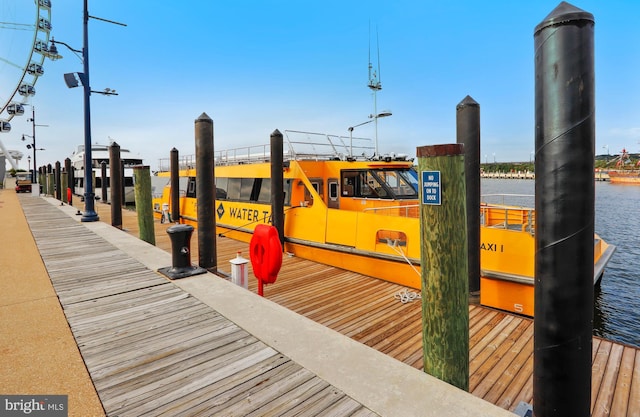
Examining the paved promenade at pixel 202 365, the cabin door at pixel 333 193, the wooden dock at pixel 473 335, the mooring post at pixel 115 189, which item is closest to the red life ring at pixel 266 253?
the paved promenade at pixel 202 365

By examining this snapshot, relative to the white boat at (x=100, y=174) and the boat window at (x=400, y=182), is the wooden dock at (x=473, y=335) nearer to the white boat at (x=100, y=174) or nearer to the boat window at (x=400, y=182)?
the boat window at (x=400, y=182)

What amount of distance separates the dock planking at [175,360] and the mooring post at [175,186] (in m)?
11.4

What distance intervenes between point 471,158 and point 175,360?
16.9ft

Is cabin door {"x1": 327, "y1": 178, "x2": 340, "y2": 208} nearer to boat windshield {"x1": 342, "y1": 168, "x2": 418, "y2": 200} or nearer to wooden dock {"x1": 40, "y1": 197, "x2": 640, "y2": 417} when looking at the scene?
boat windshield {"x1": 342, "y1": 168, "x2": 418, "y2": 200}

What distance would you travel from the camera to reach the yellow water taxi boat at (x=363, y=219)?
615cm

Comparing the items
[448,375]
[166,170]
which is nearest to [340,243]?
[448,375]

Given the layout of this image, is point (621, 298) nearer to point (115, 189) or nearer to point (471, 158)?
point (471, 158)

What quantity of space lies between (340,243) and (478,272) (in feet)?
11.4

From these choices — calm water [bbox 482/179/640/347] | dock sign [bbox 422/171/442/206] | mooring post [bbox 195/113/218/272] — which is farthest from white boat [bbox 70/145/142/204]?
dock sign [bbox 422/171/442/206]

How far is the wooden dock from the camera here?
12.3 ft

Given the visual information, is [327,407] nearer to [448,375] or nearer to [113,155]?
[448,375]

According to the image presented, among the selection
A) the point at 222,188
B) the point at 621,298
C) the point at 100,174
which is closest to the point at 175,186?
the point at 222,188

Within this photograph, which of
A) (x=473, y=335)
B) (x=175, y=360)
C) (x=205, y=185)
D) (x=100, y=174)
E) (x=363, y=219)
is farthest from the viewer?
(x=100, y=174)

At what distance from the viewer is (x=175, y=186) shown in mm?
16062
